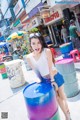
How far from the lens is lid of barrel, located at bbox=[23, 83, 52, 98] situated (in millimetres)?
2799

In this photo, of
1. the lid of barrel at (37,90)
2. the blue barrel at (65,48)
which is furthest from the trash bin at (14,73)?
the lid of barrel at (37,90)

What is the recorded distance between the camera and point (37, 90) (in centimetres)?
292

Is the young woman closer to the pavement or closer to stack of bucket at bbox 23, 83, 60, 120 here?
stack of bucket at bbox 23, 83, 60, 120

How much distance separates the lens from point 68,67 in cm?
469

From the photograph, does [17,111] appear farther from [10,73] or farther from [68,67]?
[10,73]

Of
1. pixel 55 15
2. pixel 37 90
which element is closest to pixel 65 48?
pixel 55 15

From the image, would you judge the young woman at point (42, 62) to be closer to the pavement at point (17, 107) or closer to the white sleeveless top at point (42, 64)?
the white sleeveless top at point (42, 64)

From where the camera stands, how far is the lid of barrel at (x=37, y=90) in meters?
2.80

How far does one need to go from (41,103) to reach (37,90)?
231 millimetres

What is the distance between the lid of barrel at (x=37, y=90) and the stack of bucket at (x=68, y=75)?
170 cm

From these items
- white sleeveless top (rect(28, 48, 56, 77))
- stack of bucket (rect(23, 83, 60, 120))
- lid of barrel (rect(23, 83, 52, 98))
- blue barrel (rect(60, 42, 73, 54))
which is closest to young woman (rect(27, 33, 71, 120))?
white sleeveless top (rect(28, 48, 56, 77))

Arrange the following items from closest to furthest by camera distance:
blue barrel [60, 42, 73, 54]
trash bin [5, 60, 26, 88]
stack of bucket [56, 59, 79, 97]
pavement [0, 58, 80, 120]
Answer: pavement [0, 58, 80, 120] < stack of bucket [56, 59, 79, 97] < trash bin [5, 60, 26, 88] < blue barrel [60, 42, 73, 54]

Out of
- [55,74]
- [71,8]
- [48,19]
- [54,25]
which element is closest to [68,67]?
[55,74]

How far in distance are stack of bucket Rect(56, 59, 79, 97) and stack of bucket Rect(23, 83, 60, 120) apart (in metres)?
1.83
